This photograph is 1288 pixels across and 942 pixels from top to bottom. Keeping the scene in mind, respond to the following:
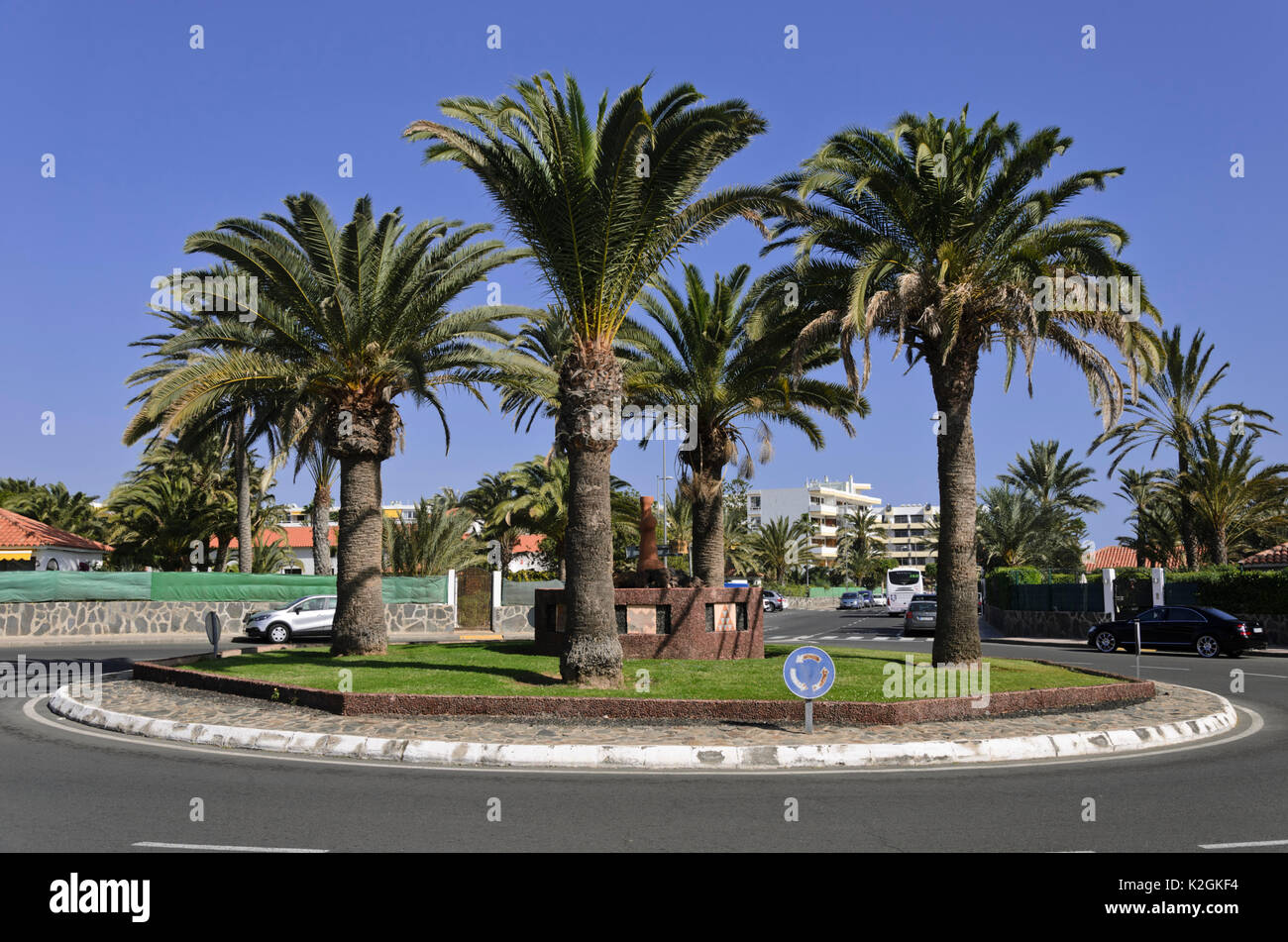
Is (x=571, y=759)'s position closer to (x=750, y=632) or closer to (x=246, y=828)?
(x=246, y=828)

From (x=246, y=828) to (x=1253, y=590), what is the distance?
32.3 m

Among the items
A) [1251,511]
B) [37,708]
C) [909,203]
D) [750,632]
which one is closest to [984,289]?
[909,203]

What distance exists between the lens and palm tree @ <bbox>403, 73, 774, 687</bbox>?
14.2m

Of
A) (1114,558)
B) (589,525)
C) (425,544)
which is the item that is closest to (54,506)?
(425,544)

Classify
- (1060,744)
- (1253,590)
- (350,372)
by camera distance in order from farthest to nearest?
1. (1253,590)
2. (350,372)
3. (1060,744)

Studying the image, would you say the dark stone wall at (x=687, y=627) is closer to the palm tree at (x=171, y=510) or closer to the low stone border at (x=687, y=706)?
the low stone border at (x=687, y=706)

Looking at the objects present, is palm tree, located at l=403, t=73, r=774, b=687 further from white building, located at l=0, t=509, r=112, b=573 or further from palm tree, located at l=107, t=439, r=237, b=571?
white building, located at l=0, t=509, r=112, b=573

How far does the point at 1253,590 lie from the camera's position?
101 ft

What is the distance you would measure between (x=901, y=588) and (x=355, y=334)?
147 feet

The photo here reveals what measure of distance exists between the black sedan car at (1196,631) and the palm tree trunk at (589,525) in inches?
683

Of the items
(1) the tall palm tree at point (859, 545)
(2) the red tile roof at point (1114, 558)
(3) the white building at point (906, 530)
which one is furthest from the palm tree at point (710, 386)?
(3) the white building at point (906, 530)

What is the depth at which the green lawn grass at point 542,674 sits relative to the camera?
1366 centimetres

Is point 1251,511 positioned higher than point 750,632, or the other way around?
point 1251,511

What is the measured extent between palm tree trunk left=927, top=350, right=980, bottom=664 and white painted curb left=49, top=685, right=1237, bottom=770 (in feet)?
16.7
